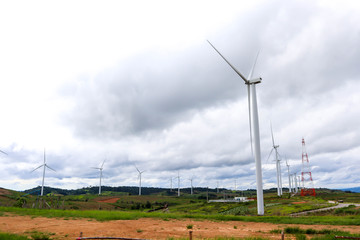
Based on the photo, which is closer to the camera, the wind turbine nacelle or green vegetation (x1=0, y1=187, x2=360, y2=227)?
green vegetation (x1=0, y1=187, x2=360, y2=227)

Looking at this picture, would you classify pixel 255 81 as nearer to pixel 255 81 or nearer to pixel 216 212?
pixel 255 81

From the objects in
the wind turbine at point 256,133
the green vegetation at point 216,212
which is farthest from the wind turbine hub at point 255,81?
the green vegetation at point 216,212

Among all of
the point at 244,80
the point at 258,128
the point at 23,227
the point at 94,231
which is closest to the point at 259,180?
the point at 258,128

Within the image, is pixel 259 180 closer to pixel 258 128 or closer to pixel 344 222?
pixel 258 128

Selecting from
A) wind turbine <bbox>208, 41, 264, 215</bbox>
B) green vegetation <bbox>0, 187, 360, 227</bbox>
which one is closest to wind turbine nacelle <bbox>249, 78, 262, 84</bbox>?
wind turbine <bbox>208, 41, 264, 215</bbox>

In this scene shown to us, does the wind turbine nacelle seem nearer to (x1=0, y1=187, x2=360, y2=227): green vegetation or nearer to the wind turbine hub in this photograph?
the wind turbine hub

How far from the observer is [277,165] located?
457 ft

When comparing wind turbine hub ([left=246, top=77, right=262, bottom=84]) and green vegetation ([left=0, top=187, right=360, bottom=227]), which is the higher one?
wind turbine hub ([left=246, top=77, right=262, bottom=84])

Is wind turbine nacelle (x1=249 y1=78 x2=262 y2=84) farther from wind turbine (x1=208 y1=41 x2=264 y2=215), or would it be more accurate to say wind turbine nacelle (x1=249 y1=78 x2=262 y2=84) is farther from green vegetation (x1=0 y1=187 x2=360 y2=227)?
green vegetation (x1=0 y1=187 x2=360 y2=227)

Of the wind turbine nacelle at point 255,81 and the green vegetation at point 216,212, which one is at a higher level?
the wind turbine nacelle at point 255,81

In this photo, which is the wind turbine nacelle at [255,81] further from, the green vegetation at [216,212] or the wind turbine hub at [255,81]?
the green vegetation at [216,212]

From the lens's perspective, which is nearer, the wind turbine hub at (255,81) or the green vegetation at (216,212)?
the green vegetation at (216,212)

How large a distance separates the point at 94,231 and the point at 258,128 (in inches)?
1258

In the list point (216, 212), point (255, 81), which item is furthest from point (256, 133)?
point (216, 212)
